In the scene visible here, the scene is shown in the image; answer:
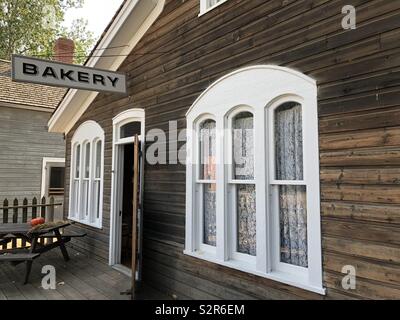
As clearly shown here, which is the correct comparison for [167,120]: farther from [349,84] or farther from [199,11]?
[349,84]

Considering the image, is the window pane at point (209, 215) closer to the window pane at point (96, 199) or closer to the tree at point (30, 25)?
the window pane at point (96, 199)

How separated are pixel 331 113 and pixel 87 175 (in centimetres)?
633

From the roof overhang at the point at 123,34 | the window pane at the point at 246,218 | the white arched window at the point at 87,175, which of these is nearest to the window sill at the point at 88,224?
the white arched window at the point at 87,175

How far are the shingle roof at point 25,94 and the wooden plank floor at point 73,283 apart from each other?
682cm

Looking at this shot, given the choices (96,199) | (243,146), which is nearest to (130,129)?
(96,199)

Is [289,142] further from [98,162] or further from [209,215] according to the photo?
[98,162]

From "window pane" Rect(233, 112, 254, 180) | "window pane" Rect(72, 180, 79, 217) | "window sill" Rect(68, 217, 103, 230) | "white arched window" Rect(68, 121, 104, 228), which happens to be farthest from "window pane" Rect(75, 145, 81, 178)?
"window pane" Rect(233, 112, 254, 180)

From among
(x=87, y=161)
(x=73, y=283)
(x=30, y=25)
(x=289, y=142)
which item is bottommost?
(x=73, y=283)

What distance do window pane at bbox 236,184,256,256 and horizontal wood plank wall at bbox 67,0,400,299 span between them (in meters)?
0.35

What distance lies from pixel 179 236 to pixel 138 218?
0.76 meters

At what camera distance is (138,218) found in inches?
201

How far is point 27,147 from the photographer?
38.5 ft

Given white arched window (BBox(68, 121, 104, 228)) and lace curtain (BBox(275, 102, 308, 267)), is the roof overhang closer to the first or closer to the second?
white arched window (BBox(68, 121, 104, 228))

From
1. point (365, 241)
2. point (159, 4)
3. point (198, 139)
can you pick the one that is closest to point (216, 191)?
point (198, 139)
